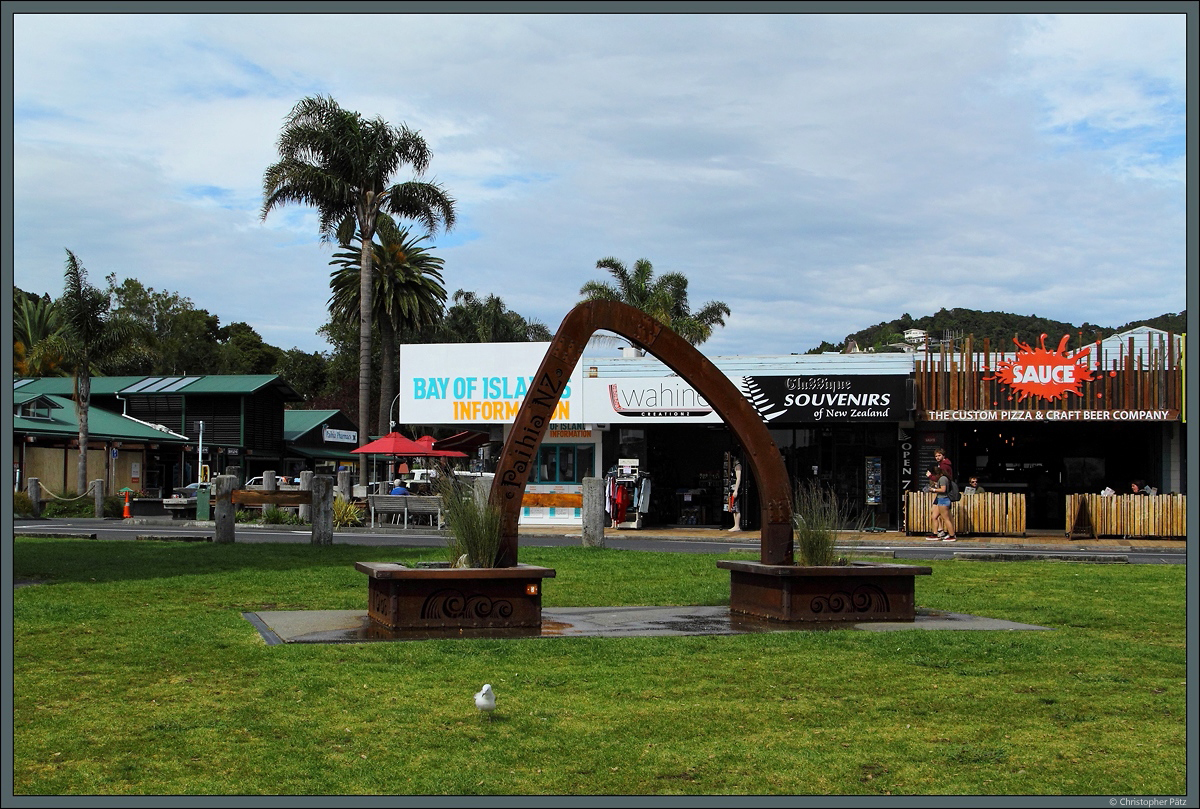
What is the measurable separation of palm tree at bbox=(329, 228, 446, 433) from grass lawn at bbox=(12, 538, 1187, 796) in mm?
45460

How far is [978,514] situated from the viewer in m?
27.1

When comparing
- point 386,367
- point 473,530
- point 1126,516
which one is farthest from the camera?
point 386,367

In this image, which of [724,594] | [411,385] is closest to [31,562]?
[724,594]

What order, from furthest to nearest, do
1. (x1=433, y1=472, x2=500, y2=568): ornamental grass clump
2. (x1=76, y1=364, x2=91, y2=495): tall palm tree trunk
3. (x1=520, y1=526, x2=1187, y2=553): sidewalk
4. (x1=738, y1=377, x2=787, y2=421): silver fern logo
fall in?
(x1=76, y1=364, x2=91, y2=495): tall palm tree trunk, (x1=738, y1=377, x2=787, y2=421): silver fern logo, (x1=520, y1=526, x2=1187, y2=553): sidewalk, (x1=433, y1=472, x2=500, y2=568): ornamental grass clump

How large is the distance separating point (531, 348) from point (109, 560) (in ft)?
51.8

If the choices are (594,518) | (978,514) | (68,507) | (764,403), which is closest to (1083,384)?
(978,514)

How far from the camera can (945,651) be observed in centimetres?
888

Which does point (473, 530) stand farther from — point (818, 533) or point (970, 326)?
point (970, 326)

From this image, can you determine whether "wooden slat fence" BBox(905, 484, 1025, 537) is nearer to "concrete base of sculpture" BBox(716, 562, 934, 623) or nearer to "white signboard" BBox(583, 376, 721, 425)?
"white signboard" BBox(583, 376, 721, 425)

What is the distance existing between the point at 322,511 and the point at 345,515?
7991 millimetres

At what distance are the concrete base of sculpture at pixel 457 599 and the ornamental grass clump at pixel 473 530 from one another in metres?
0.26

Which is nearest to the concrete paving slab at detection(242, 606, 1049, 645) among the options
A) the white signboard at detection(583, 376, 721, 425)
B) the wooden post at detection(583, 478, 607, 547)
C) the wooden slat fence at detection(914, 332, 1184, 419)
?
the wooden post at detection(583, 478, 607, 547)

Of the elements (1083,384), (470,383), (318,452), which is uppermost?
(470,383)

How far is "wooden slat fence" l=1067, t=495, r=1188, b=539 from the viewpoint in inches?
1039
